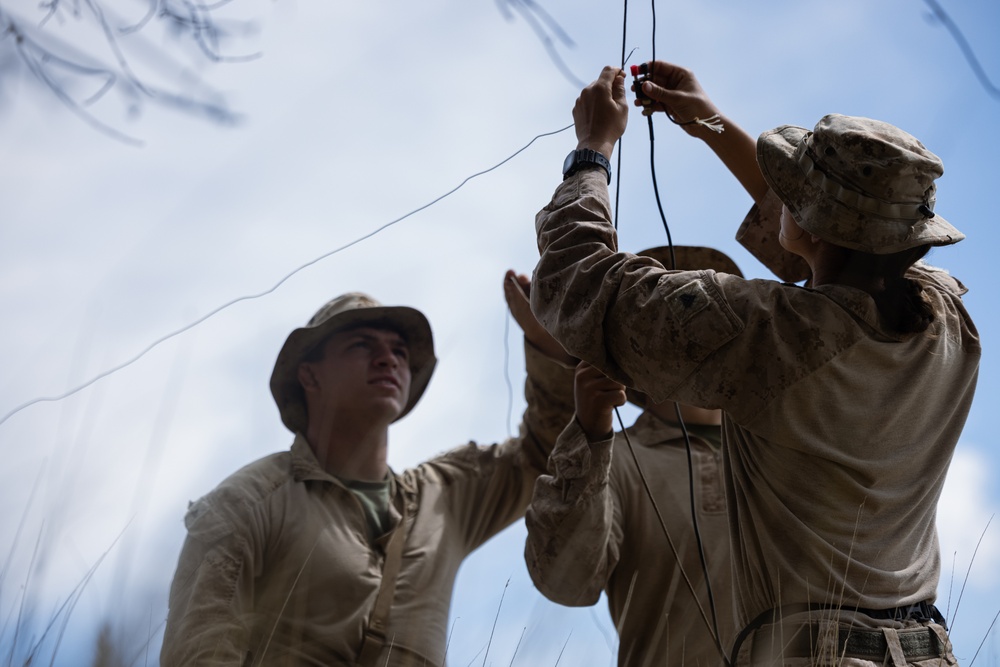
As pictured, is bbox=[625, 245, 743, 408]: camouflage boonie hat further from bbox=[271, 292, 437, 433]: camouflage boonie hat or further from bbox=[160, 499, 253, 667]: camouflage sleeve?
bbox=[160, 499, 253, 667]: camouflage sleeve

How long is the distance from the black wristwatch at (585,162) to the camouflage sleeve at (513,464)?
1500mm

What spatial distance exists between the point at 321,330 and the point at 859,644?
2.84m

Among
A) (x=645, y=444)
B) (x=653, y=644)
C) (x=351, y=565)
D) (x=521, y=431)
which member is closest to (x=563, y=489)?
(x=653, y=644)

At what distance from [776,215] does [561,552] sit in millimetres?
1048

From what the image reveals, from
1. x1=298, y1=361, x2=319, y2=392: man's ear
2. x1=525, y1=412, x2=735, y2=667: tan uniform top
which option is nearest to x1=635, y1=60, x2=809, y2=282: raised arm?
x1=525, y1=412, x2=735, y2=667: tan uniform top

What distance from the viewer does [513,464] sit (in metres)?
4.22

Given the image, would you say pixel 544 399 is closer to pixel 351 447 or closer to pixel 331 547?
pixel 351 447

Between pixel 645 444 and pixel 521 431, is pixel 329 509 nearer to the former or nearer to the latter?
pixel 521 431

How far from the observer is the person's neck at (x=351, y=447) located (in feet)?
13.2

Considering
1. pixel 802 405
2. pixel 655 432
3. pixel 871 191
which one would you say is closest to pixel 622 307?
pixel 802 405

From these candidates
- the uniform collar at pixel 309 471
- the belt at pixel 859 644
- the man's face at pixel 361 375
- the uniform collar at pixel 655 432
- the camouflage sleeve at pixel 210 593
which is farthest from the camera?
the man's face at pixel 361 375

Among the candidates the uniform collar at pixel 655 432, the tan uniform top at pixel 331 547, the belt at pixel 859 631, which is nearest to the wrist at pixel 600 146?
the belt at pixel 859 631

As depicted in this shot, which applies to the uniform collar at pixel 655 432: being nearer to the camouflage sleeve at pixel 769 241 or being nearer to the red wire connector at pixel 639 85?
the camouflage sleeve at pixel 769 241

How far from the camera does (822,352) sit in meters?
2.06
